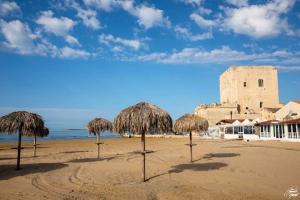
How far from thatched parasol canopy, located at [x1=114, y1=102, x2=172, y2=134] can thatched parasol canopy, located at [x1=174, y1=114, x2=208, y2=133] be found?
509 centimetres

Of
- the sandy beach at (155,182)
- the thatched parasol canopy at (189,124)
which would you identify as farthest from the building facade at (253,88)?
the sandy beach at (155,182)

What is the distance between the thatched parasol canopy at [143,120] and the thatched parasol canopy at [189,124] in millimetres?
5087

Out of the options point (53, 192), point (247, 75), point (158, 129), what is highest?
point (247, 75)

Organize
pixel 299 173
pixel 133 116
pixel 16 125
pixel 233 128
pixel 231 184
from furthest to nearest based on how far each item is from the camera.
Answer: pixel 233 128
pixel 16 125
pixel 299 173
pixel 133 116
pixel 231 184

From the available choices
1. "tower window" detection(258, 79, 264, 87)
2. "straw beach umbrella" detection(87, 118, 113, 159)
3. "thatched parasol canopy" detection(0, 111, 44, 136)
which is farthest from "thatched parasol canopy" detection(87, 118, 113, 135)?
"tower window" detection(258, 79, 264, 87)

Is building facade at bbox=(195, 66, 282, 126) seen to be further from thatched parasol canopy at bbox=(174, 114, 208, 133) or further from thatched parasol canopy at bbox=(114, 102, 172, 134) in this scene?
thatched parasol canopy at bbox=(114, 102, 172, 134)

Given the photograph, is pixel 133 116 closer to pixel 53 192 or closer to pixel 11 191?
pixel 53 192

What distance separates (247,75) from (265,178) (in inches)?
2469

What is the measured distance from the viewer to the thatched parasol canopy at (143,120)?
10.6m

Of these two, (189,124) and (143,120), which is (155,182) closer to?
(143,120)

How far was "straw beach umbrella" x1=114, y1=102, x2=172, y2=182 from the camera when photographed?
10.6 meters

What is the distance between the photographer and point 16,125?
12828mm

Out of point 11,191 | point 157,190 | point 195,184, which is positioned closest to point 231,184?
point 195,184

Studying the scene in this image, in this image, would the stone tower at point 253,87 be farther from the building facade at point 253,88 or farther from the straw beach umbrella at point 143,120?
the straw beach umbrella at point 143,120
